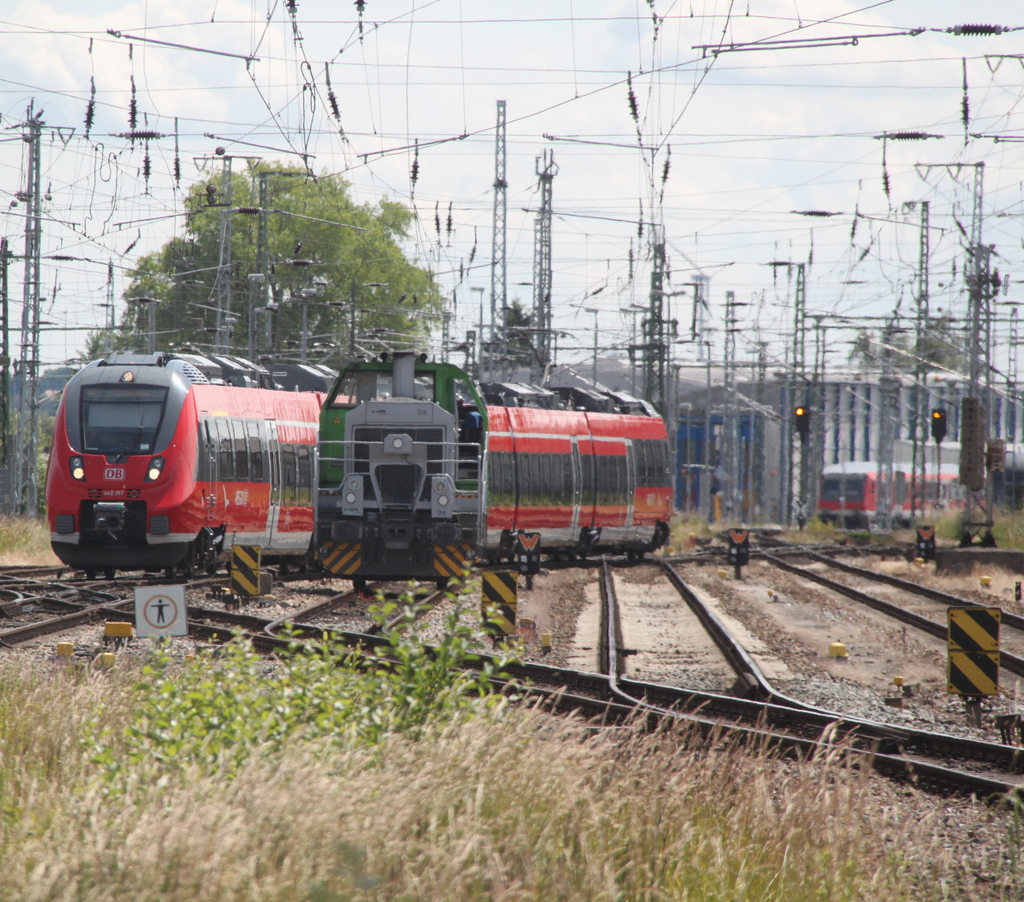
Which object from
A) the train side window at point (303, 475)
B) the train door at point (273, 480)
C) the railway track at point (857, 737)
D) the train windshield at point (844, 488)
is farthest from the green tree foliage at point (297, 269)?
the railway track at point (857, 737)

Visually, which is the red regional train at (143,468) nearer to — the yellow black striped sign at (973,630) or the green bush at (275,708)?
the yellow black striped sign at (973,630)

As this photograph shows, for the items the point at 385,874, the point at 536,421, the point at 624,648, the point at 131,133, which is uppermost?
the point at 131,133

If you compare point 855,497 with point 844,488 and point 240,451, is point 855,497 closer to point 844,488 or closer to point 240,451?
point 844,488

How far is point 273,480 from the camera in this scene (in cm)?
2498

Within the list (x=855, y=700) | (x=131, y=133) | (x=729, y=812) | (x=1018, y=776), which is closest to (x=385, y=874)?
(x=729, y=812)

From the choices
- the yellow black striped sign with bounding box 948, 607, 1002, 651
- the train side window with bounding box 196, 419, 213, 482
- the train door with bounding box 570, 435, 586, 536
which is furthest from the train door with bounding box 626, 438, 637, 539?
the yellow black striped sign with bounding box 948, 607, 1002, 651

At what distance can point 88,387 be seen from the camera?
21.0m

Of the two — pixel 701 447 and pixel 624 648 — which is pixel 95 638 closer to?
pixel 624 648

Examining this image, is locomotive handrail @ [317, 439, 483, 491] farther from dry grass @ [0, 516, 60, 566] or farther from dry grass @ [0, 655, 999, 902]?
dry grass @ [0, 655, 999, 902]

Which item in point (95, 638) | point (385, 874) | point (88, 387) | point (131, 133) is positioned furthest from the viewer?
point (131, 133)

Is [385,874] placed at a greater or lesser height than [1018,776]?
greater

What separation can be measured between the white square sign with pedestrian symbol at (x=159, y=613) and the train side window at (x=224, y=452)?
11.9 m

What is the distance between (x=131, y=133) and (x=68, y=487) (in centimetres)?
859

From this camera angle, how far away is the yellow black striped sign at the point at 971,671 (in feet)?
37.3
